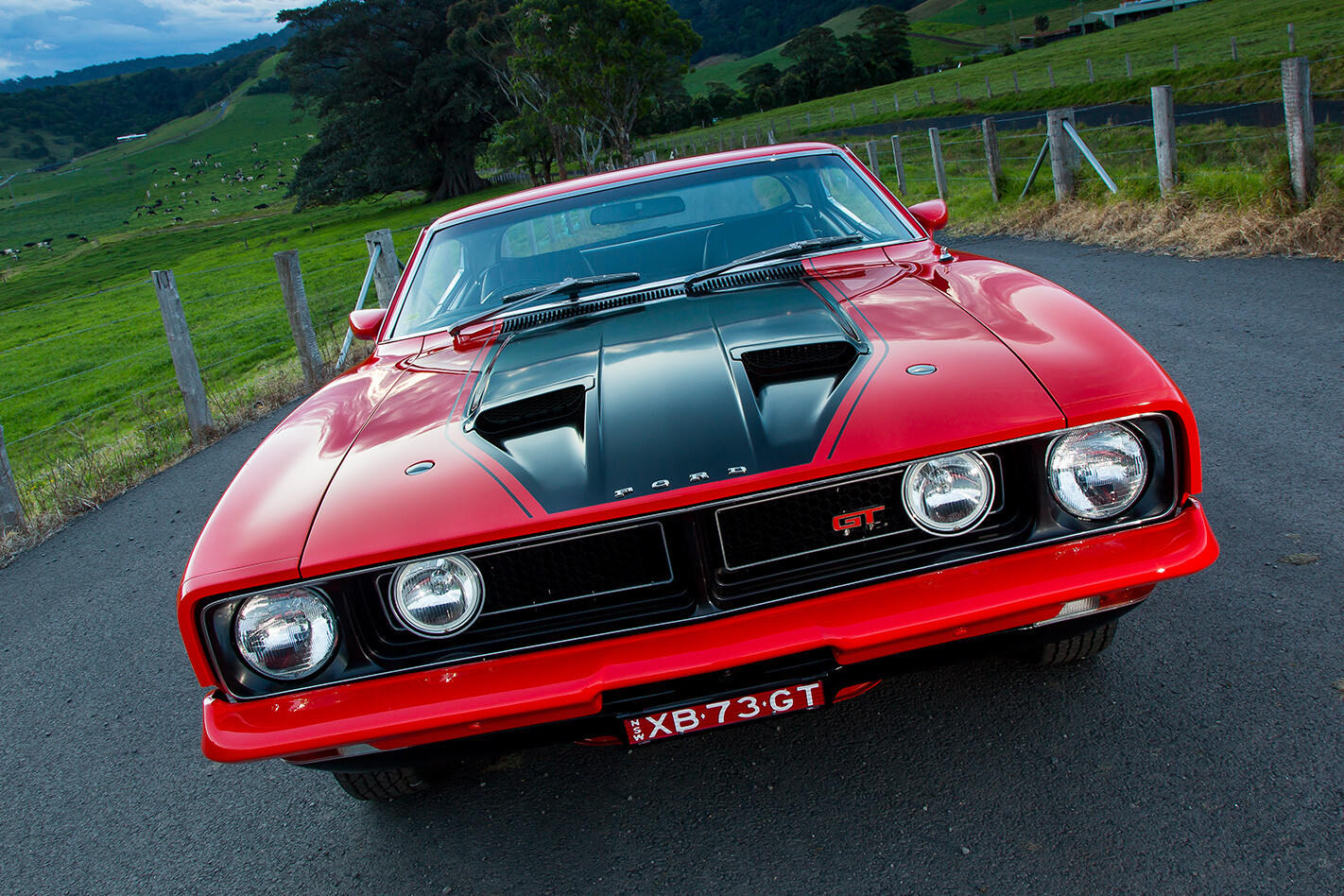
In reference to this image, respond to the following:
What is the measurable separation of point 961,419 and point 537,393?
90cm

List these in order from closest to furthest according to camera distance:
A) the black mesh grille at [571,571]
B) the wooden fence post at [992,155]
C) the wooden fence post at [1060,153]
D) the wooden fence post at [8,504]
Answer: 1. the black mesh grille at [571,571]
2. the wooden fence post at [8,504]
3. the wooden fence post at [1060,153]
4. the wooden fence post at [992,155]

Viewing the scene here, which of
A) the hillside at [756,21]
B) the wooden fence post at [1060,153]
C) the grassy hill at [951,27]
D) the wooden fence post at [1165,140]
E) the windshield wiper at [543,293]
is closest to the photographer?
the windshield wiper at [543,293]

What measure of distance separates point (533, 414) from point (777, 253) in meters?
1.08

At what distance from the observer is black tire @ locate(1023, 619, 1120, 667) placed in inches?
83.0

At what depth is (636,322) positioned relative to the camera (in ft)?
7.52

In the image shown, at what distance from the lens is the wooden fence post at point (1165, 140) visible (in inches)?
325

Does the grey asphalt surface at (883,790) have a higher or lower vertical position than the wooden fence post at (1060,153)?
lower

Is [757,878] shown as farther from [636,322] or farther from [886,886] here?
[636,322]

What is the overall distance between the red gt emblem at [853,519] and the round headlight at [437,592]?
69cm

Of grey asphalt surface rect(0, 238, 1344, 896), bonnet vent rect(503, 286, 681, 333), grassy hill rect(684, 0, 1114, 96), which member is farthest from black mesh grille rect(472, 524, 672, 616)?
grassy hill rect(684, 0, 1114, 96)

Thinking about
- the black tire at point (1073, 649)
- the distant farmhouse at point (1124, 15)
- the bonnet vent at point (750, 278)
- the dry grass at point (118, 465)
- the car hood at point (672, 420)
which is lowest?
the black tire at point (1073, 649)

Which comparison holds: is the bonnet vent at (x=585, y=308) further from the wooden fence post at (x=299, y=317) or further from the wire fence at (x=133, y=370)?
the wooden fence post at (x=299, y=317)

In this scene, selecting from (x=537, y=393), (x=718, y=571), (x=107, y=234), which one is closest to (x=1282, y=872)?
(x=718, y=571)

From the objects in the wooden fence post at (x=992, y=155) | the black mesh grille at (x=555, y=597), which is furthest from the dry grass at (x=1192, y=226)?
the black mesh grille at (x=555, y=597)
